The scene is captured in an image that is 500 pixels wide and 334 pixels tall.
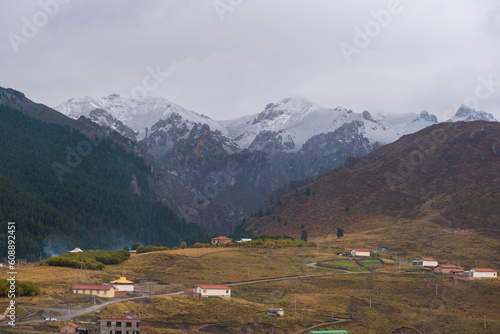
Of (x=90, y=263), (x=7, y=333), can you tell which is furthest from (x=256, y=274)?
(x=7, y=333)

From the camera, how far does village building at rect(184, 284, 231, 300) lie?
4382 inches

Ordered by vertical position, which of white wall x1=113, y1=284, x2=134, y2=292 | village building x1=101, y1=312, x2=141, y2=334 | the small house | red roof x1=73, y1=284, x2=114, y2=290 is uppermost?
red roof x1=73, y1=284, x2=114, y2=290

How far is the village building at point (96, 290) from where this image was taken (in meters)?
103

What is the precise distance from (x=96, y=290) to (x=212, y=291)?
19.7 metres

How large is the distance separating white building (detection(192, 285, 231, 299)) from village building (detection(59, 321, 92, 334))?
3044 centimetres

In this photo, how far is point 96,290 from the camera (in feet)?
341

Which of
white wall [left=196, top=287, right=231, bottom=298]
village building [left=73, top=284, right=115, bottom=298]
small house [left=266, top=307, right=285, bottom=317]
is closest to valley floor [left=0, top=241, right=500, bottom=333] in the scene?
small house [left=266, top=307, right=285, bottom=317]

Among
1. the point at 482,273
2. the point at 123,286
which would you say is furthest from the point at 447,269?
the point at 123,286

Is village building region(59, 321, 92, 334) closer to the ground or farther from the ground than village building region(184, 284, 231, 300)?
closer to the ground

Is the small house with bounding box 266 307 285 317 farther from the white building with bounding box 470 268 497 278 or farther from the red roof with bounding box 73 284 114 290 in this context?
the white building with bounding box 470 268 497 278

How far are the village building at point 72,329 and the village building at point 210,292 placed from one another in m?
30.4

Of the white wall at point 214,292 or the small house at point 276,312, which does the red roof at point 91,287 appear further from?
the small house at point 276,312

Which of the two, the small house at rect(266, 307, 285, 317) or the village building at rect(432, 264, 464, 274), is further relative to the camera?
the village building at rect(432, 264, 464, 274)

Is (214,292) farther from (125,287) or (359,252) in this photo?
(359,252)
